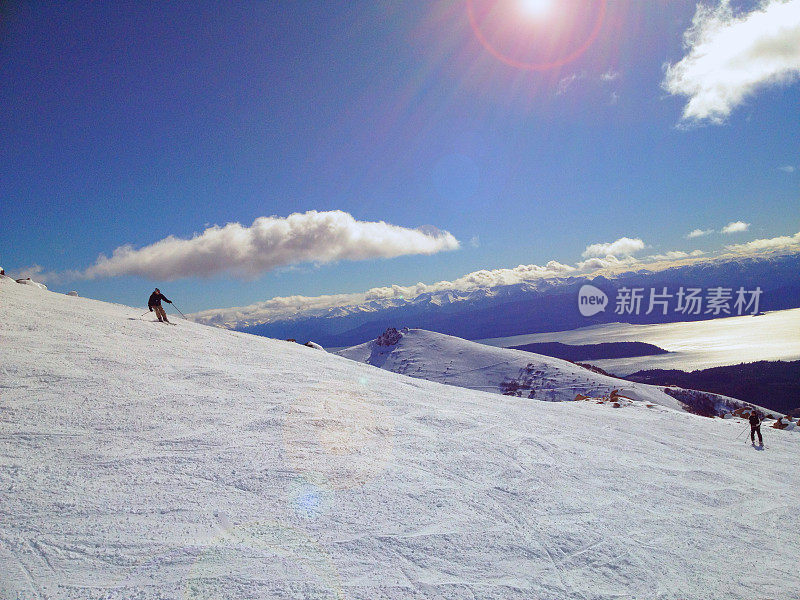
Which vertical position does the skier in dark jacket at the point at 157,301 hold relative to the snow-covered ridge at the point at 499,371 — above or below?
above

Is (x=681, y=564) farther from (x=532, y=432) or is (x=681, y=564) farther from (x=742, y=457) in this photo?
(x=742, y=457)

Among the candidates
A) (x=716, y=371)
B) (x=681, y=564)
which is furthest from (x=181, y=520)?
(x=716, y=371)

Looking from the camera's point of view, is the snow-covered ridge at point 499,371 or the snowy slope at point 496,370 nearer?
the snow-covered ridge at point 499,371

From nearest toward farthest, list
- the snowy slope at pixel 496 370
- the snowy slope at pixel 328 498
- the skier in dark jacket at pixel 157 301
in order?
the snowy slope at pixel 328 498, the skier in dark jacket at pixel 157 301, the snowy slope at pixel 496 370

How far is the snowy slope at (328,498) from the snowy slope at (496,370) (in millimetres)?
87415

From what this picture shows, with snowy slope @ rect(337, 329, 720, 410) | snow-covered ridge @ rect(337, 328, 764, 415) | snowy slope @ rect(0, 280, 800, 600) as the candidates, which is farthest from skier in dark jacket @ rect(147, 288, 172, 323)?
snowy slope @ rect(337, 329, 720, 410)

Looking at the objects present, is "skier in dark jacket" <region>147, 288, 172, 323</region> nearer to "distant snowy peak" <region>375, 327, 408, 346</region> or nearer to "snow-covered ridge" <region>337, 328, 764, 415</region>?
"snow-covered ridge" <region>337, 328, 764, 415</region>

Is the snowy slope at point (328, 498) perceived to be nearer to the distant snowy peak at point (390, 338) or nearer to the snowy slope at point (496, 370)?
the snowy slope at point (496, 370)

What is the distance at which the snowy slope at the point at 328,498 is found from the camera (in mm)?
5188

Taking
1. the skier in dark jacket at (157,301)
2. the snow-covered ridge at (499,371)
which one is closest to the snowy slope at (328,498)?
the skier in dark jacket at (157,301)

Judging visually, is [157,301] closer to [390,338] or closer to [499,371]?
[499,371]

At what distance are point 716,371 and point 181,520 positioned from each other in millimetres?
215645

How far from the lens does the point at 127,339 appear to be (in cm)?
1525

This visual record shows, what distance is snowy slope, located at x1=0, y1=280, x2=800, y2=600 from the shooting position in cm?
519
